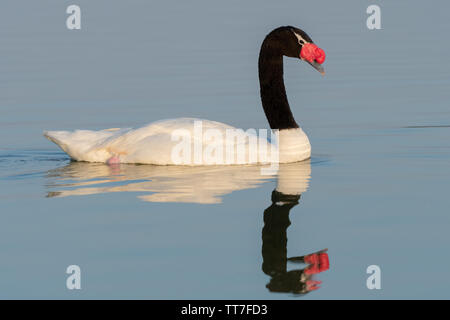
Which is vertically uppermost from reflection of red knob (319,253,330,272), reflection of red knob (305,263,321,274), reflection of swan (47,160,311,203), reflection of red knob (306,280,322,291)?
reflection of swan (47,160,311,203)

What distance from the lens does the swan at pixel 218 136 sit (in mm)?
13945

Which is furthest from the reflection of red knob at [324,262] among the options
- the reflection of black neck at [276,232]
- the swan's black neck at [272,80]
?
the swan's black neck at [272,80]

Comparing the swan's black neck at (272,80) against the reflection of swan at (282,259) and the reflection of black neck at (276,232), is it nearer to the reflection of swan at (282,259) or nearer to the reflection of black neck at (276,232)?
the reflection of black neck at (276,232)

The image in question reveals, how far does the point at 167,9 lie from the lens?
126 ft

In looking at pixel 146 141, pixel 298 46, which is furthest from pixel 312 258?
pixel 298 46

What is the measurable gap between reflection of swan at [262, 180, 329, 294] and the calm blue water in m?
0.03

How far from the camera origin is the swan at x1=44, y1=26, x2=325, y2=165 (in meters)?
13.9

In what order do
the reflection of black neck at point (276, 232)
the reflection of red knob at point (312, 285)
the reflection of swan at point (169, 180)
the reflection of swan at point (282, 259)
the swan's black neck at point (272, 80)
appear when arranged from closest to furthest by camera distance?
1. the reflection of red knob at point (312, 285)
2. the reflection of swan at point (282, 259)
3. the reflection of black neck at point (276, 232)
4. the reflection of swan at point (169, 180)
5. the swan's black neck at point (272, 80)

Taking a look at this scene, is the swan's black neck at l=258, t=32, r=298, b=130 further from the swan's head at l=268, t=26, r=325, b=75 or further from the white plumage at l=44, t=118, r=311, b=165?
the white plumage at l=44, t=118, r=311, b=165

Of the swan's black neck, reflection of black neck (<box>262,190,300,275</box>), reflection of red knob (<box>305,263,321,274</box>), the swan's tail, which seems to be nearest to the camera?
reflection of red knob (<box>305,263,321,274</box>)

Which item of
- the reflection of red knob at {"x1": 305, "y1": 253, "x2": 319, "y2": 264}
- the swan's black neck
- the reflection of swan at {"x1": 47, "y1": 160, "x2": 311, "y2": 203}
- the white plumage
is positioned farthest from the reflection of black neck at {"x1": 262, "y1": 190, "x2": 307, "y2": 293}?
the swan's black neck

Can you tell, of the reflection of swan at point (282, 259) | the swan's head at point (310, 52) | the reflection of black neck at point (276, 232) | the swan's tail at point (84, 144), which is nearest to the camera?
the reflection of swan at point (282, 259)

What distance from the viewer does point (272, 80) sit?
49.6ft
